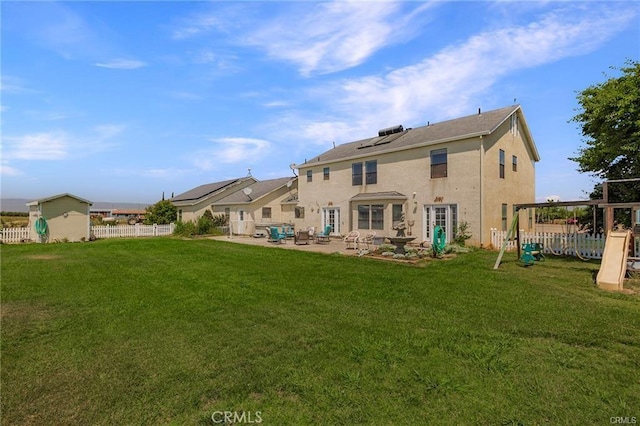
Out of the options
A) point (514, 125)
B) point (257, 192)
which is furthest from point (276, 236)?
point (514, 125)

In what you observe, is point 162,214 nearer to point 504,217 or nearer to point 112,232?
point 112,232

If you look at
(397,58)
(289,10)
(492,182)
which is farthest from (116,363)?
(492,182)

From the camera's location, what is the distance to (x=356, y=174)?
70.0ft

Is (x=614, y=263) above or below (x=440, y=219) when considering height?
below

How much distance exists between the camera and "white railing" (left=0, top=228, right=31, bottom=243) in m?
21.0

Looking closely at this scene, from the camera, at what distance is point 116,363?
3.86 m

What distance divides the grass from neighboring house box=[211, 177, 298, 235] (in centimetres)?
1907

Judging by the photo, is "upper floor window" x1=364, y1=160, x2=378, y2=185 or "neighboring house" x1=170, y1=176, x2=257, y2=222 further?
"neighboring house" x1=170, y1=176, x2=257, y2=222

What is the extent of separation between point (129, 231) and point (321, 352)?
26.8 metres

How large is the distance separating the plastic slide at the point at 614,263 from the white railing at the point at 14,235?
29.8 meters

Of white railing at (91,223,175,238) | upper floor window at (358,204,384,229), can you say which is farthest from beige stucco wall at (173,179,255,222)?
upper floor window at (358,204,384,229)

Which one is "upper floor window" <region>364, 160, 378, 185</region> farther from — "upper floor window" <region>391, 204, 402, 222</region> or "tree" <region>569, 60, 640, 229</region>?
"tree" <region>569, 60, 640, 229</region>

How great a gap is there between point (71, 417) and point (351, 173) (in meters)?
19.8

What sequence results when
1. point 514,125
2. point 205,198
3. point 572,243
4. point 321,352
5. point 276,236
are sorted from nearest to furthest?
point 321,352 → point 572,243 → point 514,125 → point 276,236 → point 205,198
